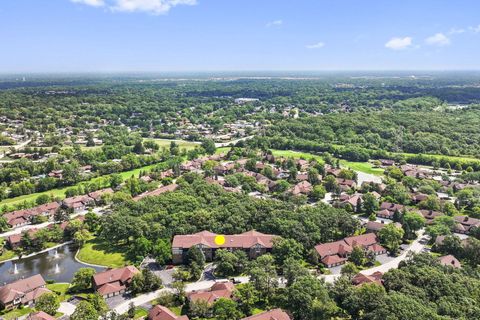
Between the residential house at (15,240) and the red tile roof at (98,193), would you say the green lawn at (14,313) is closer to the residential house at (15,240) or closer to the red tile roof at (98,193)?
the residential house at (15,240)

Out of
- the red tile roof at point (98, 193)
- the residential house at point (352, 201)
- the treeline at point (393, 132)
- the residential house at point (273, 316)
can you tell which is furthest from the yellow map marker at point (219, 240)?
the treeline at point (393, 132)

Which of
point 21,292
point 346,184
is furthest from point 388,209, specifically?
point 21,292

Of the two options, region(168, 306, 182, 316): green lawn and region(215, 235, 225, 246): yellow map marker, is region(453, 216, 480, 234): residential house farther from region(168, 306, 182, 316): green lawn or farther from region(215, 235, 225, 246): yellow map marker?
region(168, 306, 182, 316): green lawn

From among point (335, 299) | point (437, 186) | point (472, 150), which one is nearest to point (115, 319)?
point (335, 299)

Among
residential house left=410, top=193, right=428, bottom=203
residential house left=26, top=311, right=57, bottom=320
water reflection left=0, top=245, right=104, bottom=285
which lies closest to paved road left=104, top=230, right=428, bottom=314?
residential house left=26, top=311, right=57, bottom=320

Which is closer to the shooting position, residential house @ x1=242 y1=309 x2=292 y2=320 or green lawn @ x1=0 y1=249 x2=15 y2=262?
residential house @ x1=242 y1=309 x2=292 y2=320

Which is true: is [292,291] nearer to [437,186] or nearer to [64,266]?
[64,266]

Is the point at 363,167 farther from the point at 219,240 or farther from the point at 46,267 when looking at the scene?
the point at 46,267
